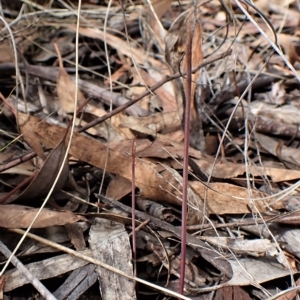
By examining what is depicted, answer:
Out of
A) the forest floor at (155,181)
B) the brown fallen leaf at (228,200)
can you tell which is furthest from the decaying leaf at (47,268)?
the brown fallen leaf at (228,200)

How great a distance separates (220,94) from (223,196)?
0.44 m

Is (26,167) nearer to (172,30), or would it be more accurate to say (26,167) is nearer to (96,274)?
(96,274)

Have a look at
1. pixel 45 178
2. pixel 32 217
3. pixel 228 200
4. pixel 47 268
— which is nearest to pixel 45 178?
pixel 45 178

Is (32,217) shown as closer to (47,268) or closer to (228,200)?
(47,268)

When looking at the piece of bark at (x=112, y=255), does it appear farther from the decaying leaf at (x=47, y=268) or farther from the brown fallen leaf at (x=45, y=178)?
the brown fallen leaf at (x=45, y=178)

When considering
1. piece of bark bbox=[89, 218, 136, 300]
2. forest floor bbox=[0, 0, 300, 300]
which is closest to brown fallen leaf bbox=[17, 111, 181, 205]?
forest floor bbox=[0, 0, 300, 300]

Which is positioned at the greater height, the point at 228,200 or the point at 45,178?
the point at 45,178

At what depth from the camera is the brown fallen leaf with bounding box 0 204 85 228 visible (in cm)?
103

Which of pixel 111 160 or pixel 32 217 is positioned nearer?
pixel 32 217

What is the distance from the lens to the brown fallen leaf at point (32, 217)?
1.03 meters

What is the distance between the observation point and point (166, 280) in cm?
102

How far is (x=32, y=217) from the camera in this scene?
103 centimetres

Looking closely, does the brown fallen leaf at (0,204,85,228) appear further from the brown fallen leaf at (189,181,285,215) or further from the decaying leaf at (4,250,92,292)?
the brown fallen leaf at (189,181,285,215)

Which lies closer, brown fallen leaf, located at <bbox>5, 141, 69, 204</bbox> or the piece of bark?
the piece of bark
